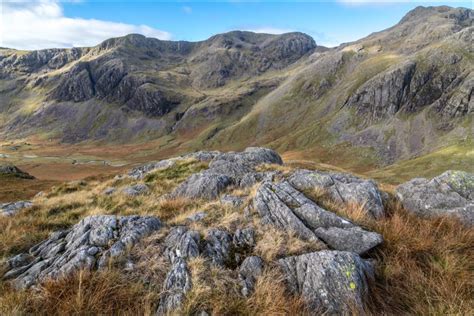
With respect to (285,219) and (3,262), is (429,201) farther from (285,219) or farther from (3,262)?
(3,262)

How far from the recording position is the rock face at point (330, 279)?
685 centimetres

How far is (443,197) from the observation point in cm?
1170

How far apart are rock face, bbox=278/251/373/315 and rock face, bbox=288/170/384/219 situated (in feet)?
12.8

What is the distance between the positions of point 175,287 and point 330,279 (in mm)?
3849

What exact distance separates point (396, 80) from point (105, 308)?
17508 centimetres

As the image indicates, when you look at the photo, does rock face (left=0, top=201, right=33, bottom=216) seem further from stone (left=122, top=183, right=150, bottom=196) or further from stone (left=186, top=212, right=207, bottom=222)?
stone (left=186, top=212, right=207, bottom=222)

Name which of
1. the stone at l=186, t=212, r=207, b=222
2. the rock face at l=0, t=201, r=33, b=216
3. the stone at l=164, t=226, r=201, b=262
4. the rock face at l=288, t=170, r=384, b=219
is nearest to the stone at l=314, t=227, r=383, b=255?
the rock face at l=288, t=170, r=384, b=219

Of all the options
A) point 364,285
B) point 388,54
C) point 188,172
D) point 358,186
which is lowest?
point 188,172

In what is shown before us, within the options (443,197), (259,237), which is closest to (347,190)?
(443,197)

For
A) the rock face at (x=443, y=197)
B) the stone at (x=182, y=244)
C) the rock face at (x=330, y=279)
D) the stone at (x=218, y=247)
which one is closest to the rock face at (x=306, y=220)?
the rock face at (x=330, y=279)

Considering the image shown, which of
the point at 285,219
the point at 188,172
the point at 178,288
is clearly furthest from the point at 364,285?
the point at 188,172

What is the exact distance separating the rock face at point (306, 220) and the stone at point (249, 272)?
198 cm

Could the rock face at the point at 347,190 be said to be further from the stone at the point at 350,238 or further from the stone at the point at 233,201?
the stone at the point at 233,201

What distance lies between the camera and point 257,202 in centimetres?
1136
